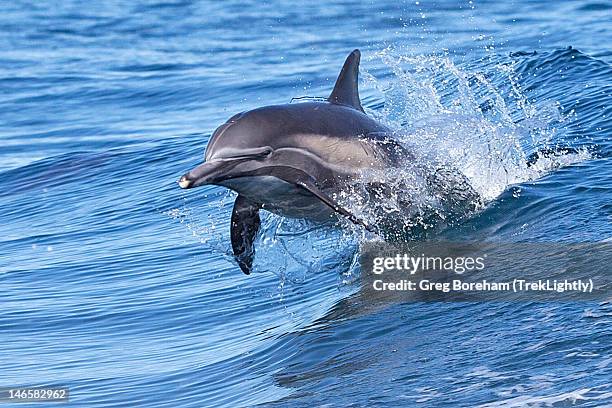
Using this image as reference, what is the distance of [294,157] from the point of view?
8812mm

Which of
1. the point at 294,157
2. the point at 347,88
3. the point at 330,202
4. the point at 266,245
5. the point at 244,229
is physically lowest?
the point at 266,245

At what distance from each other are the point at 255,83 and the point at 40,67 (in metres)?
6.84

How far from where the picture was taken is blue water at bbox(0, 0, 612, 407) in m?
7.43

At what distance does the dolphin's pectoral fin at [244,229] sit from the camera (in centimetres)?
925

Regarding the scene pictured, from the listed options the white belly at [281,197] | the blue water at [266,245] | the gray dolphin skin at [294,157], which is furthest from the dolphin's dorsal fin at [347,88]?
the white belly at [281,197]

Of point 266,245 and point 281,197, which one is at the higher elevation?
point 281,197

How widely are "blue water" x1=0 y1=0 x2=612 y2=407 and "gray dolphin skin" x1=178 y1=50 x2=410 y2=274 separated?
0.69 metres

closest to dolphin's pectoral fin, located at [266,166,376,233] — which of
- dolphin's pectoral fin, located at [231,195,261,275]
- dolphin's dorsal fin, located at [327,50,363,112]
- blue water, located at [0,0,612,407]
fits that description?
dolphin's pectoral fin, located at [231,195,261,275]

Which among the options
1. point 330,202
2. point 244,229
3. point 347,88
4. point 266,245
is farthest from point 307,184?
point 266,245

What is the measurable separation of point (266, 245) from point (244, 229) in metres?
0.69

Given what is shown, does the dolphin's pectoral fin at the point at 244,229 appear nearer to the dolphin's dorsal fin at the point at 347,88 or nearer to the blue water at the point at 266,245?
the blue water at the point at 266,245

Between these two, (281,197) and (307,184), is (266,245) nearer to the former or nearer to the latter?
(281,197)

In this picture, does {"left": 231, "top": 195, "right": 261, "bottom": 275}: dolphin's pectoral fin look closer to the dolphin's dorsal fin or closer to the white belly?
the white belly

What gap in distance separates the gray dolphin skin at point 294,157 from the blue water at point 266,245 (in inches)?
27.2
